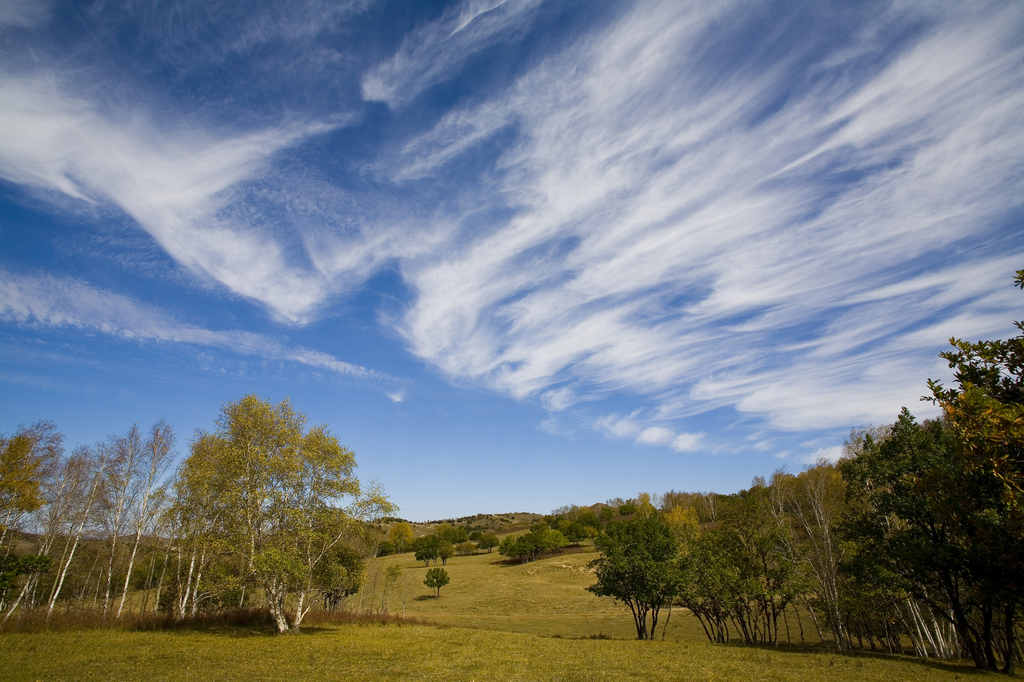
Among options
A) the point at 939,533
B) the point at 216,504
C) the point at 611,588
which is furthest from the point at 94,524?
the point at 939,533

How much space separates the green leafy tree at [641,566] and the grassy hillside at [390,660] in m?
6.35

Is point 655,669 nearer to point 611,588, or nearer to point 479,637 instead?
point 479,637

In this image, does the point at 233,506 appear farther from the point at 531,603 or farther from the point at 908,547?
the point at 531,603

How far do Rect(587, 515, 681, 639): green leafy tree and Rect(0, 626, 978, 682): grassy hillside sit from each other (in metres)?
6.35

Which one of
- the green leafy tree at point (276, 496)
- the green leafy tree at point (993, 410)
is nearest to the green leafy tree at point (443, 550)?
the green leafy tree at point (276, 496)

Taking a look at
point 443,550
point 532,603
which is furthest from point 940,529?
point 443,550

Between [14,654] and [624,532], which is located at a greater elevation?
[624,532]

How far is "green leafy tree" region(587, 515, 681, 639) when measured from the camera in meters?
37.6

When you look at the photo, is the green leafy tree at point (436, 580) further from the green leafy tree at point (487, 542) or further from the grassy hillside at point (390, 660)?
the green leafy tree at point (487, 542)

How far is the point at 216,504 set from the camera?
30375 millimetres

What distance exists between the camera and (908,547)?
2469 centimetres

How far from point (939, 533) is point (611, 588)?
23614mm

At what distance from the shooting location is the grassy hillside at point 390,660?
61.0 feet

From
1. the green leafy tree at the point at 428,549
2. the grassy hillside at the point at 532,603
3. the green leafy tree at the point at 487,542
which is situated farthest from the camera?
the green leafy tree at the point at 487,542
